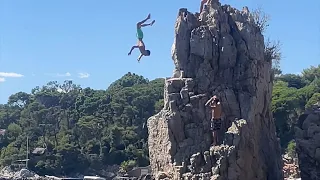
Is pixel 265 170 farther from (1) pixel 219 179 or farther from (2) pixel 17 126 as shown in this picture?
(2) pixel 17 126

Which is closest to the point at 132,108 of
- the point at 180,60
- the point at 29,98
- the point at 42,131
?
the point at 42,131

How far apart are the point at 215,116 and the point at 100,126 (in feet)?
134

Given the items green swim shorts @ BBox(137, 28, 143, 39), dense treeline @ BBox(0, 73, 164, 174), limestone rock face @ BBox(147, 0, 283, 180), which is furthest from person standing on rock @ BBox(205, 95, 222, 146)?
dense treeline @ BBox(0, 73, 164, 174)

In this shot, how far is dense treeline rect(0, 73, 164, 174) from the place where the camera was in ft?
213

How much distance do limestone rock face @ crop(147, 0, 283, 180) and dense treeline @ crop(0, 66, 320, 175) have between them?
20339 mm

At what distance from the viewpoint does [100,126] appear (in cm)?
7012

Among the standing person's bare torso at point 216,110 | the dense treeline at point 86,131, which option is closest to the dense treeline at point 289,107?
the dense treeline at point 86,131

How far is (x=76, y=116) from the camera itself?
77.4 meters

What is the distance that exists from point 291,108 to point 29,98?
186ft

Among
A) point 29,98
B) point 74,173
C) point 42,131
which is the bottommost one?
point 74,173

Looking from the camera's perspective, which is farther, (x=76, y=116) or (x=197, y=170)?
(x=76, y=116)

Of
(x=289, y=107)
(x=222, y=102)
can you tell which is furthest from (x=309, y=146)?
(x=289, y=107)

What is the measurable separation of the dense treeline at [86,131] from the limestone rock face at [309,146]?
29.1 metres

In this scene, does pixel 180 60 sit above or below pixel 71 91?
below
